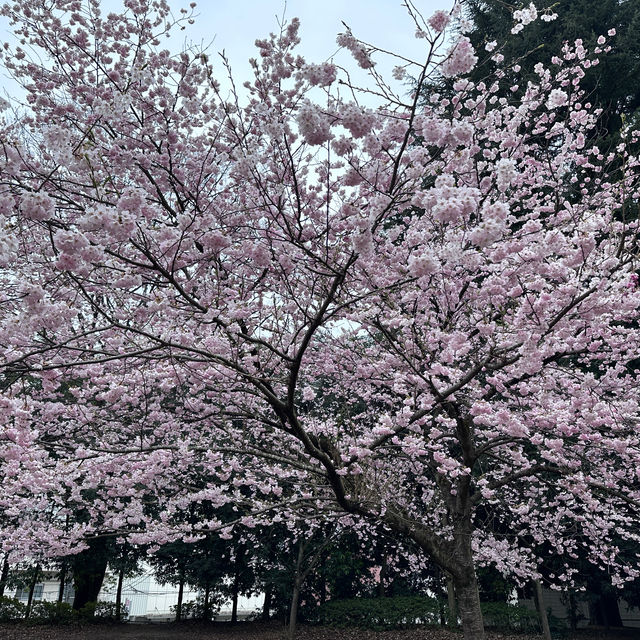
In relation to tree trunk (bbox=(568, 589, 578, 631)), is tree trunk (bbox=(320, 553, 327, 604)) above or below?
above

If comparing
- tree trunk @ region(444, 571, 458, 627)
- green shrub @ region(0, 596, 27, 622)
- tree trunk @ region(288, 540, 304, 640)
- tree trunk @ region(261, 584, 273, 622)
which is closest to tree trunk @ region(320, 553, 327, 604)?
tree trunk @ region(288, 540, 304, 640)

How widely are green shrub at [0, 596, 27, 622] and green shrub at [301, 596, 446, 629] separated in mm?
8936

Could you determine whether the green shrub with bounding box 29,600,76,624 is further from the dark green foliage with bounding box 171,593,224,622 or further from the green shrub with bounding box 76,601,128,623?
the dark green foliage with bounding box 171,593,224,622

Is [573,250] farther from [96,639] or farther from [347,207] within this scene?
[96,639]

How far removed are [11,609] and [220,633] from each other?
6440 millimetres

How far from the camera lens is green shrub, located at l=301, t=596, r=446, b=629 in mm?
12867

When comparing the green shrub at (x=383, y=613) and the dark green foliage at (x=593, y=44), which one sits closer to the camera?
the dark green foliage at (x=593, y=44)

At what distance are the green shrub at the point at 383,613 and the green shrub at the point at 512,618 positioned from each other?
124 cm

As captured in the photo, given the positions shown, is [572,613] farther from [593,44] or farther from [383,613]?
[593,44]

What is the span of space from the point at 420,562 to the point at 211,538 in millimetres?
5937

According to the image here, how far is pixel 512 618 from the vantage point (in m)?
12.6

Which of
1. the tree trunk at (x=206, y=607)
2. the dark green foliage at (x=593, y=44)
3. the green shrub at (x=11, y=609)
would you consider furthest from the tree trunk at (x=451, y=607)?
the green shrub at (x=11, y=609)

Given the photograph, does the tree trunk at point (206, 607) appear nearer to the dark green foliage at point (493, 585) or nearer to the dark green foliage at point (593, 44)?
the dark green foliage at point (493, 585)

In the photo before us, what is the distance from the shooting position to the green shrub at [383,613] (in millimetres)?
12867
